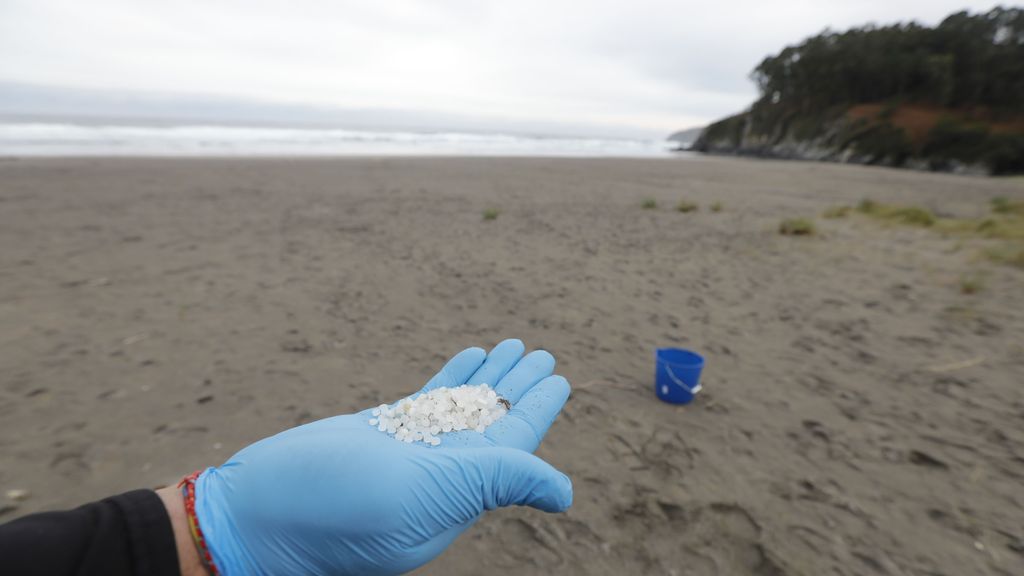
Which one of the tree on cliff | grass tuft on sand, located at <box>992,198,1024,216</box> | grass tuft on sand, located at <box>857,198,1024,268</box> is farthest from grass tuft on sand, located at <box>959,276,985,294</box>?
the tree on cliff

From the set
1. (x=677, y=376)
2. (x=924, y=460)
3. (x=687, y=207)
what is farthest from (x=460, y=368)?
(x=687, y=207)

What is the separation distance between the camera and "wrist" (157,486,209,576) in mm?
1363

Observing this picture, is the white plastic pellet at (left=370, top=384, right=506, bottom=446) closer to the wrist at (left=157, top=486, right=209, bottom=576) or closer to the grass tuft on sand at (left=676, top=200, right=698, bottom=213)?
the wrist at (left=157, top=486, right=209, bottom=576)

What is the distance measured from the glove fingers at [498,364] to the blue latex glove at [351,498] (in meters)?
0.77

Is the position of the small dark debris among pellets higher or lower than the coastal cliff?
lower

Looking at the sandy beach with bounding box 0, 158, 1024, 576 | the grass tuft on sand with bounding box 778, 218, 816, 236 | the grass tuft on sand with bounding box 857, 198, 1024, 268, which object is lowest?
the sandy beach with bounding box 0, 158, 1024, 576

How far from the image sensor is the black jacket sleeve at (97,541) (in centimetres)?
111

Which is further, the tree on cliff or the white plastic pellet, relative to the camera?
the tree on cliff

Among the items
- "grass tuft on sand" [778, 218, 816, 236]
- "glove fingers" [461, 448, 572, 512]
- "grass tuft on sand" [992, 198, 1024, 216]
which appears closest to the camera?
"glove fingers" [461, 448, 572, 512]

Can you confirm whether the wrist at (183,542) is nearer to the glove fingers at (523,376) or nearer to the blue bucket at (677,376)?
the glove fingers at (523,376)

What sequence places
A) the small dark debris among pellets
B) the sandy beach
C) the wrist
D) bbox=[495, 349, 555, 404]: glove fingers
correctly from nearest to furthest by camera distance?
the wrist < the sandy beach < bbox=[495, 349, 555, 404]: glove fingers < the small dark debris among pellets

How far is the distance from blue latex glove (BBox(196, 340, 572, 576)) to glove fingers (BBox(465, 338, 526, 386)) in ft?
2.52

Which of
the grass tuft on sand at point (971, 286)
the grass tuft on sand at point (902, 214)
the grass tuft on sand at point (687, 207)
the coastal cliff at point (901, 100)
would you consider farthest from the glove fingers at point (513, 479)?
the coastal cliff at point (901, 100)

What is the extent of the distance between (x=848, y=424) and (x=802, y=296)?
8.38ft
